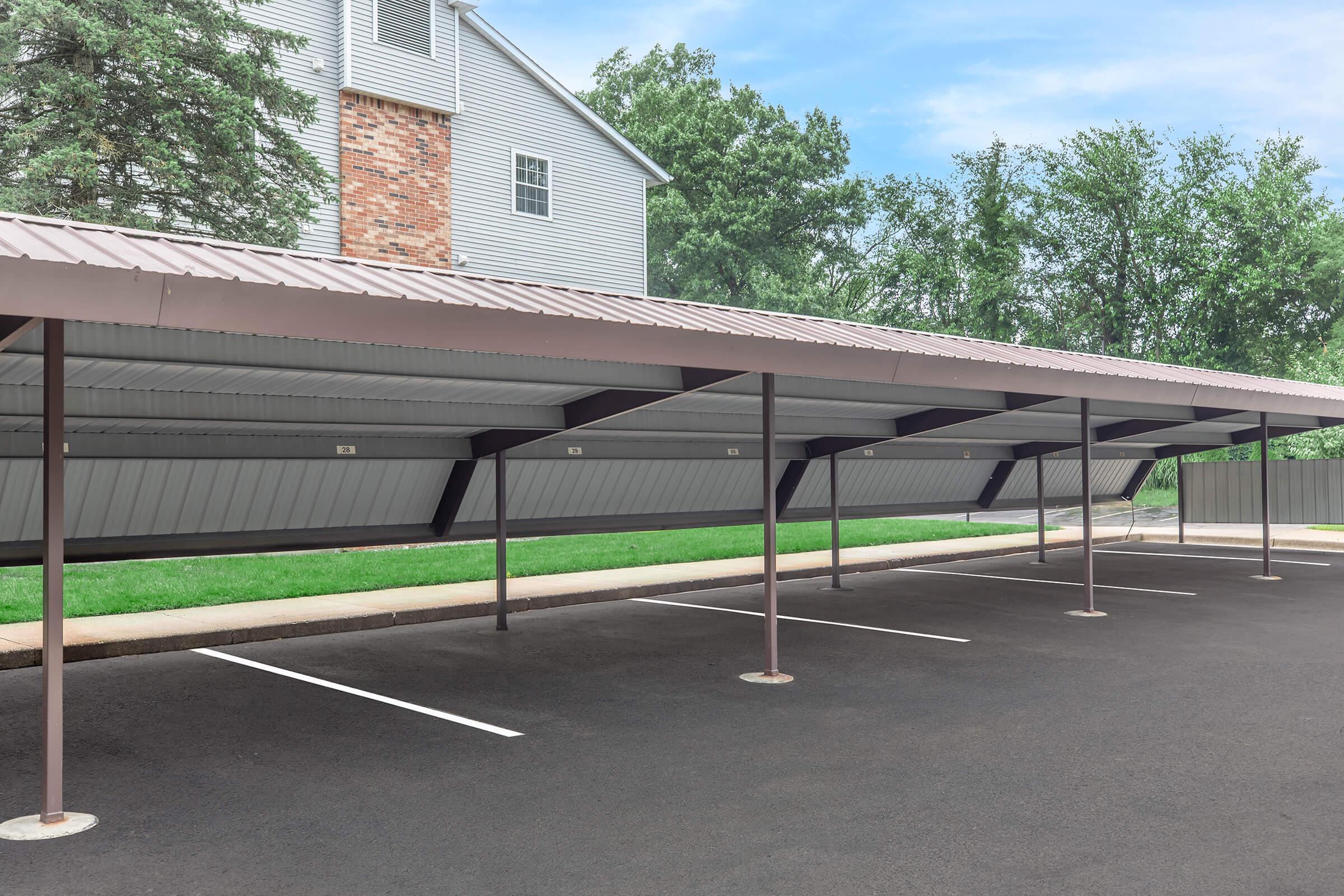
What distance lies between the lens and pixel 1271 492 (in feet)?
67.5

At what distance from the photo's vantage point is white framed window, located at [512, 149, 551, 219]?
2359cm

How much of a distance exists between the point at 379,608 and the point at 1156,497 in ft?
101

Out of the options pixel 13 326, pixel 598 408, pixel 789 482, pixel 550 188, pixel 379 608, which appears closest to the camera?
pixel 13 326

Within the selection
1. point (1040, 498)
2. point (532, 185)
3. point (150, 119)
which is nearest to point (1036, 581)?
point (1040, 498)

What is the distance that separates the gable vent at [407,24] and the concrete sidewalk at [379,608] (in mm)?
12162

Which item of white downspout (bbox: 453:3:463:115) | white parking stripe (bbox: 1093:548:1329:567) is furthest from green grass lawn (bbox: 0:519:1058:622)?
white downspout (bbox: 453:3:463:115)

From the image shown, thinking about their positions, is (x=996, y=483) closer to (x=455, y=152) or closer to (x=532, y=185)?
(x=532, y=185)

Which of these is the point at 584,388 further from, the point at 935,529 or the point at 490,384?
the point at 935,529

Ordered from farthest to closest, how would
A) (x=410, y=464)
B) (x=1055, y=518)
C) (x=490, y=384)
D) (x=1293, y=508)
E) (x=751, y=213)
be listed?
(x=751, y=213)
(x=1055, y=518)
(x=1293, y=508)
(x=410, y=464)
(x=490, y=384)

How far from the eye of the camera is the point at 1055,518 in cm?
3188

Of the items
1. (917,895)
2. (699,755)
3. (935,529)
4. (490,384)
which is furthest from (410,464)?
(935,529)

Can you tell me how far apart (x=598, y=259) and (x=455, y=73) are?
532 centimetres

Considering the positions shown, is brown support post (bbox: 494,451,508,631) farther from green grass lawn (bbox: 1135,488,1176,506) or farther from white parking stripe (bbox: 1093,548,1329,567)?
green grass lawn (bbox: 1135,488,1176,506)

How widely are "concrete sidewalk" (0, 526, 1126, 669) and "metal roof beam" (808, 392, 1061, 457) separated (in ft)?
8.46
